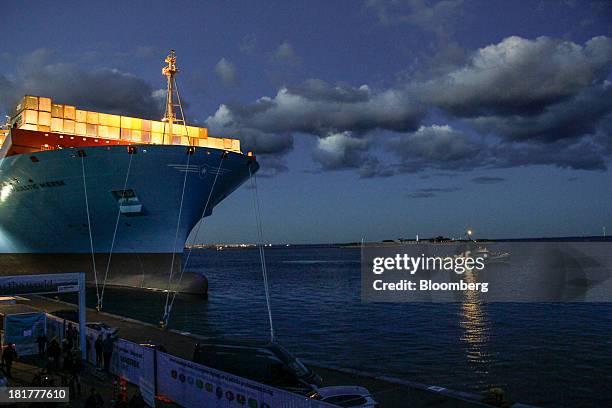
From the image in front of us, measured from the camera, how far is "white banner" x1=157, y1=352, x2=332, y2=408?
11.0 m

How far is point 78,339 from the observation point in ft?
65.6

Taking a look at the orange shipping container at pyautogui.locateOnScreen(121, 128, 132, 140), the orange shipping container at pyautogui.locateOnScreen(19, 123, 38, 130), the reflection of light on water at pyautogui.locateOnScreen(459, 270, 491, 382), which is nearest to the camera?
the reflection of light on water at pyautogui.locateOnScreen(459, 270, 491, 382)

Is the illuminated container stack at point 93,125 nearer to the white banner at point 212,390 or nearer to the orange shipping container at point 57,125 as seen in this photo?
the orange shipping container at point 57,125

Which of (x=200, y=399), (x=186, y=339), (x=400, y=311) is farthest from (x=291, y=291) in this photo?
(x=200, y=399)

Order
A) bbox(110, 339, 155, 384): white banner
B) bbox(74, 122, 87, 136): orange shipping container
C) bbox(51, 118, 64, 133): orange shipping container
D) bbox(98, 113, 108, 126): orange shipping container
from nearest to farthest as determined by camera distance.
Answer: bbox(110, 339, 155, 384): white banner
bbox(51, 118, 64, 133): orange shipping container
bbox(74, 122, 87, 136): orange shipping container
bbox(98, 113, 108, 126): orange shipping container

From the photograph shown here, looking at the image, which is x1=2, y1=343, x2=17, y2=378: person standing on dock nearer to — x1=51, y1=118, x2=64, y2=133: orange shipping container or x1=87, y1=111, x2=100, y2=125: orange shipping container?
x1=51, y1=118, x2=64, y2=133: orange shipping container

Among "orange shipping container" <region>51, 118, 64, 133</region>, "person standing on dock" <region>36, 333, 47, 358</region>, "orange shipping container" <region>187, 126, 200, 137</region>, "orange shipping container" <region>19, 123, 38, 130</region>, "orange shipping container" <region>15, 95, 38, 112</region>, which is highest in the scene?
"orange shipping container" <region>15, 95, 38, 112</region>

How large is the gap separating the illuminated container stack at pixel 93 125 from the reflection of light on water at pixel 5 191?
6697 millimetres

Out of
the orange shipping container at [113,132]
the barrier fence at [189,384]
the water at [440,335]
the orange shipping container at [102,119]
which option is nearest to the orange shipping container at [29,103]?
the orange shipping container at [102,119]

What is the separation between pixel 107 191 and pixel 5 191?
1620 cm

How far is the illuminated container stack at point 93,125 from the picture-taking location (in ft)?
173

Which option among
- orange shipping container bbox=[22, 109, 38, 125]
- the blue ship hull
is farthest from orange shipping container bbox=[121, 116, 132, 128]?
the blue ship hull

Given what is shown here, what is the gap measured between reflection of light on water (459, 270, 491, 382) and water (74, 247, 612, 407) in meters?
0.07

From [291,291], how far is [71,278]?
5017 cm
